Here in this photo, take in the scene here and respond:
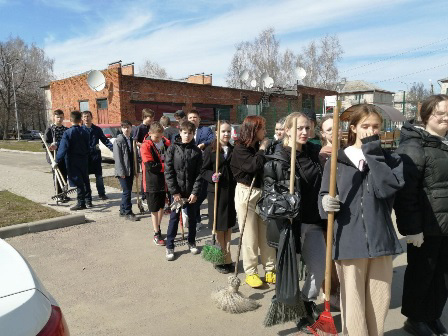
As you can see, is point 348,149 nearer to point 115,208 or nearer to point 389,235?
point 389,235

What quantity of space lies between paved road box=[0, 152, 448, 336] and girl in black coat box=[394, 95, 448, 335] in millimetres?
368

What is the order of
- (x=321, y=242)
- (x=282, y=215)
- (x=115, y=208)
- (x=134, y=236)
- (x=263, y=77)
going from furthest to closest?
(x=263, y=77)
(x=115, y=208)
(x=134, y=236)
(x=321, y=242)
(x=282, y=215)

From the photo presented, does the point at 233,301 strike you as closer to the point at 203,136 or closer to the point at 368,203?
the point at 368,203

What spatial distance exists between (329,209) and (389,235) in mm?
452

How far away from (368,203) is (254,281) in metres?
1.78

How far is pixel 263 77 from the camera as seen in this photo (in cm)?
3188

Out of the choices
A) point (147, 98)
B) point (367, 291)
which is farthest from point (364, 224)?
point (147, 98)

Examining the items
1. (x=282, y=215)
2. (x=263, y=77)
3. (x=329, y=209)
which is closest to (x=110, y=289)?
(x=282, y=215)

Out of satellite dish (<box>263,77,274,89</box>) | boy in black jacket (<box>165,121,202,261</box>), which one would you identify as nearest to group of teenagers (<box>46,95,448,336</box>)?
A: boy in black jacket (<box>165,121,202,261</box>)

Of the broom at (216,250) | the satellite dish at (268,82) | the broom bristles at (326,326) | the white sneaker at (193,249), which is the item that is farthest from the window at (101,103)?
the broom bristles at (326,326)

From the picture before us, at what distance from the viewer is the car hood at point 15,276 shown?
1497 mm

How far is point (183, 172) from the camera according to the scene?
455cm

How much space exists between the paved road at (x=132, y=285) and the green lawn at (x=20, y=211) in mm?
549

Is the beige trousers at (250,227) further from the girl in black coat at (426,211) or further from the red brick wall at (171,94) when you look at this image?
the red brick wall at (171,94)
